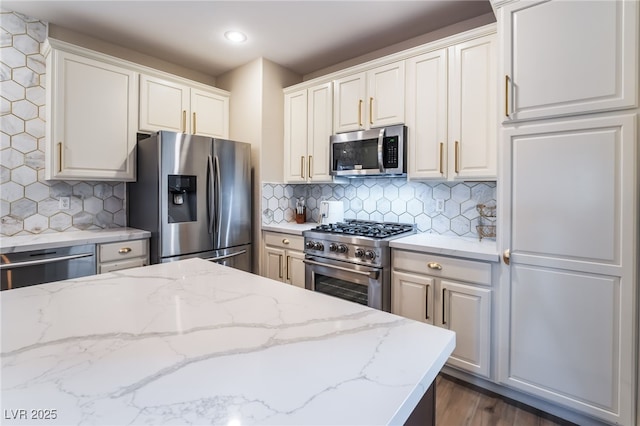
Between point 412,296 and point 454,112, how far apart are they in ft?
4.40

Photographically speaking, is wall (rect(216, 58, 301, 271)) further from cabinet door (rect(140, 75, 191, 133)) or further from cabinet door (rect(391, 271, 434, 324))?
cabinet door (rect(391, 271, 434, 324))

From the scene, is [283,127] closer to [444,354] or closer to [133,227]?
[133,227]

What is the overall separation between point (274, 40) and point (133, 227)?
85.0 inches

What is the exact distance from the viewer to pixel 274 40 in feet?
9.39

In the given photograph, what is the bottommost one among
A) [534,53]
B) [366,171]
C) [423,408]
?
[423,408]

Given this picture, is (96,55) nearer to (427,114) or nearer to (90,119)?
(90,119)

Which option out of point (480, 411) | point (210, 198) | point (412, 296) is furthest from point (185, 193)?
point (480, 411)

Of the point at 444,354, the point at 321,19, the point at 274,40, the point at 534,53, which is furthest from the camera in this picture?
the point at 274,40

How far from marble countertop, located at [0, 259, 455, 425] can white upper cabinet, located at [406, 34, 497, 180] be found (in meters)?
1.68

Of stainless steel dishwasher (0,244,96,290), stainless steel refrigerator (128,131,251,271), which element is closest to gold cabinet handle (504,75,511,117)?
stainless steel refrigerator (128,131,251,271)

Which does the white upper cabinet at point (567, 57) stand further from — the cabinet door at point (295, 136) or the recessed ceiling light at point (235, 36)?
the recessed ceiling light at point (235, 36)

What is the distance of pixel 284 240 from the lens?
2990mm

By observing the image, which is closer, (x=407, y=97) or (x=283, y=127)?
(x=407, y=97)

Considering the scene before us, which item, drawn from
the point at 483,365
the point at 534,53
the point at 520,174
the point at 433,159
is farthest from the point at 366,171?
the point at 483,365
